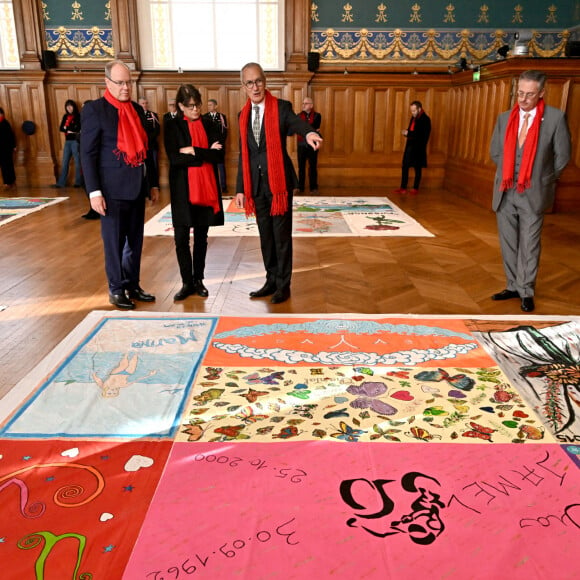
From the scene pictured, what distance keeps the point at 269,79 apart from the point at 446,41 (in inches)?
119

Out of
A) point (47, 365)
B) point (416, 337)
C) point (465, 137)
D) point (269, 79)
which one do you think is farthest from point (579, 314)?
point (269, 79)

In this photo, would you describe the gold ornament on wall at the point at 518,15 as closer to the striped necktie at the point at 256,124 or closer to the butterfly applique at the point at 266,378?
the striped necktie at the point at 256,124

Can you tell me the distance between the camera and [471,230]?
6418 millimetres

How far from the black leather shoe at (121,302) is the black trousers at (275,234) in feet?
3.17

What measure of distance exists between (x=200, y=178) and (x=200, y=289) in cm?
78

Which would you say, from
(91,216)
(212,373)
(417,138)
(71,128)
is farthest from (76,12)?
(212,373)

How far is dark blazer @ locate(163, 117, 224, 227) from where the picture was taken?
3742 mm

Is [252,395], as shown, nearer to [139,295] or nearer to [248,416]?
[248,416]

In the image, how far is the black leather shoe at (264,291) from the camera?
13.4 feet

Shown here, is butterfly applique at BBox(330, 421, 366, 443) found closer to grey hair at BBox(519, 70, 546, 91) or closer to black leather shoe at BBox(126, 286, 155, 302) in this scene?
black leather shoe at BBox(126, 286, 155, 302)

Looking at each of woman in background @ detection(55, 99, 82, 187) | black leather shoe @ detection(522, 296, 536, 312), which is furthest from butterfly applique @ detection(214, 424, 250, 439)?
woman in background @ detection(55, 99, 82, 187)

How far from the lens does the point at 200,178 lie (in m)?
3.85

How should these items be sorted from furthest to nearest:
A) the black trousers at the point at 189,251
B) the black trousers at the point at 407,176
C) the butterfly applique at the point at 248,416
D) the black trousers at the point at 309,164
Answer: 1. the black trousers at the point at 309,164
2. the black trousers at the point at 407,176
3. the black trousers at the point at 189,251
4. the butterfly applique at the point at 248,416

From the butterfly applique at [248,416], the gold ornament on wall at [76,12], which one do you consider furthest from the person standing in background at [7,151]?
the butterfly applique at [248,416]
